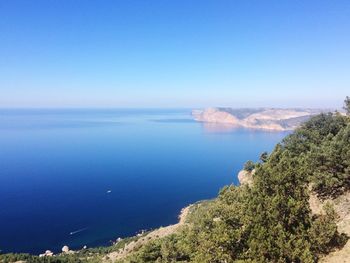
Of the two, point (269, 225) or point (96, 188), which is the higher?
point (269, 225)

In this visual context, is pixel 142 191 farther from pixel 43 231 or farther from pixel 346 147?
Result: pixel 346 147

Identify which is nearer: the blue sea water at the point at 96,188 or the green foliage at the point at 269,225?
the green foliage at the point at 269,225

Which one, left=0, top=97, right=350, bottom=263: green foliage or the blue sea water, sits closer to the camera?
left=0, top=97, right=350, bottom=263: green foliage

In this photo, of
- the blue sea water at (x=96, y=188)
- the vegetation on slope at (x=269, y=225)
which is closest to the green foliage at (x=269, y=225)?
the vegetation on slope at (x=269, y=225)

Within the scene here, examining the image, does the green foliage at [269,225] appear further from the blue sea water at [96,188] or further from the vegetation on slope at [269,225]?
the blue sea water at [96,188]

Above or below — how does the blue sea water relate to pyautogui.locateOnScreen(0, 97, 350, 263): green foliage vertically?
below

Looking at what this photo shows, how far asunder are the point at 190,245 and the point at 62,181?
110418 mm

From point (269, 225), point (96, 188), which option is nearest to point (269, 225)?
point (269, 225)

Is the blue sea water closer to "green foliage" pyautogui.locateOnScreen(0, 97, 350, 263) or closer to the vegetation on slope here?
the vegetation on slope

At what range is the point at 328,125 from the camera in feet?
122

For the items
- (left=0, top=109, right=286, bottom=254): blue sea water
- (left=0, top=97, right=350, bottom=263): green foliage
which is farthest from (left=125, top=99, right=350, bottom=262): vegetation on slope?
(left=0, top=109, right=286, bottom=254): blue sea water

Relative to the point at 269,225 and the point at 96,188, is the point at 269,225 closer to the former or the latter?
the point at 269,225

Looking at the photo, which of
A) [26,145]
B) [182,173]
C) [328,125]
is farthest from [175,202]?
[26,145]

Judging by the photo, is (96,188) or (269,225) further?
(96,188)
